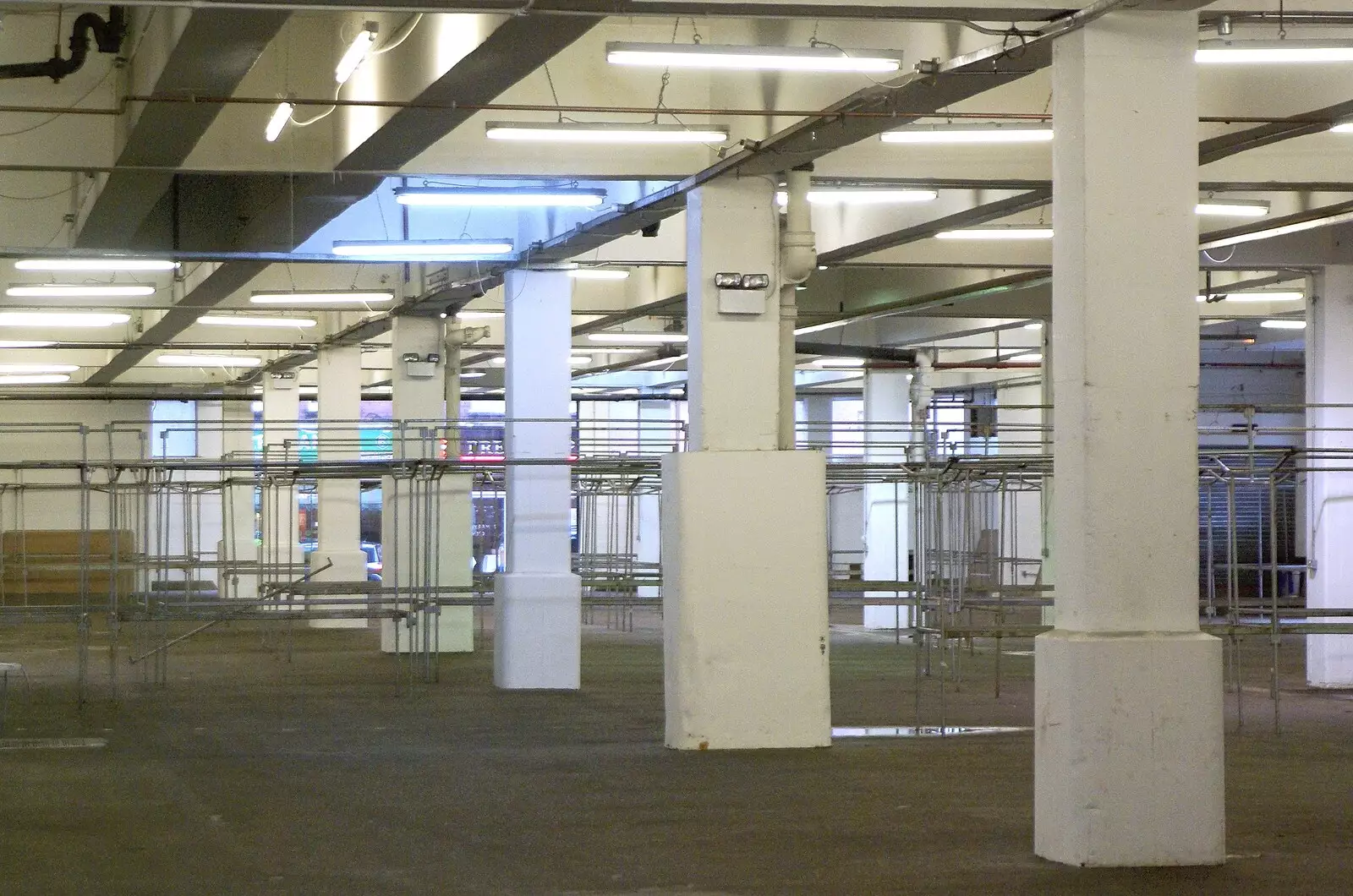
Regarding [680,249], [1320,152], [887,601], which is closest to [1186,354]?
[1320,152]

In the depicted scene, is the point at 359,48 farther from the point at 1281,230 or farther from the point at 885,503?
the point at 885,503

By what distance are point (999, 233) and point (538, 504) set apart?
175 inches

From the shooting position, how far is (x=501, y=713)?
483 inches

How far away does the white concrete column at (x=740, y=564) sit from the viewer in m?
10.1

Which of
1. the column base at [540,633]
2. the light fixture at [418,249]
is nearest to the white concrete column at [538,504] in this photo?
the column base at [540,633]

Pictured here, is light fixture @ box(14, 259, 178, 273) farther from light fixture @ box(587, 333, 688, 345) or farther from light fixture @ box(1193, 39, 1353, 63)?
light fixture @ box(1193, 39, 1353, 63)

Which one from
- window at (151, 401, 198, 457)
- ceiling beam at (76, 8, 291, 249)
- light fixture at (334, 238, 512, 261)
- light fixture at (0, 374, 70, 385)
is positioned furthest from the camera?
window at (151, 401, 198, 457)

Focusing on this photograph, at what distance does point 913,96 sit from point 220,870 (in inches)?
191

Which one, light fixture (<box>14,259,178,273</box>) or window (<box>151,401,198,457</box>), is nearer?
light fixture (<box>14,259,178,273</box>)

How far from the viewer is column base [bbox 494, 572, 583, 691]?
1401cm

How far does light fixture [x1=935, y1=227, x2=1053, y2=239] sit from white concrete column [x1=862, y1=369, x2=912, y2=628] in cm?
660

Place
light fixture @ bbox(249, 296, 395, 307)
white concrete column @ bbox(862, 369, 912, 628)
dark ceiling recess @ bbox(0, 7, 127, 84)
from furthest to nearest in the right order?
white concrete column @ bbox(862, 369, 912, 628), light fixture @ bbox(249, 296, 395, 307), dark ceiling recess @ bbox(0, 7, 127, 84)

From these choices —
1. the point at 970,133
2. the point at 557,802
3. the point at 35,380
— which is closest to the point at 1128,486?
the point at 557,802

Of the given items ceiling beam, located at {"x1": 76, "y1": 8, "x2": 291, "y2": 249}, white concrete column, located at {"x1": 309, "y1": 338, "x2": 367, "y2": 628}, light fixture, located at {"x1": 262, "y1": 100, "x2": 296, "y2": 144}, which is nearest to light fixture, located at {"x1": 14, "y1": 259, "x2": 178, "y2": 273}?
ceiling beam, located at {"x1": 76, "y1": 8, "x2": 291, "y2": 249}
